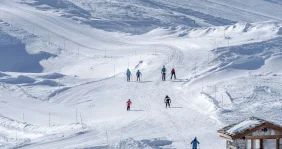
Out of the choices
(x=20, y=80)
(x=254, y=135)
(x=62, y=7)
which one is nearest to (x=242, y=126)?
(x=254, y=135)

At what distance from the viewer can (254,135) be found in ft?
71.6

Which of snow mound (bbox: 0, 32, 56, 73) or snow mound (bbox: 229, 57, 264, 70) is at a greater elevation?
snow mound (bbox: 0, 32, 56, 73)

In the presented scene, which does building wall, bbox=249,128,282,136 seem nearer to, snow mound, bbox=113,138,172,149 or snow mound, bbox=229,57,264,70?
snow mound, bbox=113,138,172,149

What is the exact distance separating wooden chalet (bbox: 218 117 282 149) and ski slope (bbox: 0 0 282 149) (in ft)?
31.9

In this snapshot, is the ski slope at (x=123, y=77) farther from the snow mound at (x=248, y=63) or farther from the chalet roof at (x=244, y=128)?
the chalet roof at (x=244, y=128)

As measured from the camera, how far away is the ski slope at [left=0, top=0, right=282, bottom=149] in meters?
35.7

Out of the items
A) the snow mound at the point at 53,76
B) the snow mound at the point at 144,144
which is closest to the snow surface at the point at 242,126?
the snow mound at the point at 144,144

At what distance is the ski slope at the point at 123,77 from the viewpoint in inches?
1405

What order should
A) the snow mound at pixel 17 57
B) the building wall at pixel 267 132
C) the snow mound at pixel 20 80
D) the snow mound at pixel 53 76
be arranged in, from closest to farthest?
the building wall at pixel 267 132
the snow mound at pixel 20 80
the snow mound at pixel 53 76
the snow mound at pixel 17 57

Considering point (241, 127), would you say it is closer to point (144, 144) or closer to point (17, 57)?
point (144, 144)

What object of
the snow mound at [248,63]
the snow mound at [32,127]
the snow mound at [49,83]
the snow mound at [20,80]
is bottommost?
the snow mound at [32,127]

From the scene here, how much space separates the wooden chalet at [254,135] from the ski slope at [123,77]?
9.73 metres

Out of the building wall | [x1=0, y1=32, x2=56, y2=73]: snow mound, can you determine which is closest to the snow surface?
the building wall

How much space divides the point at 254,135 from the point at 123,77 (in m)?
29.0
